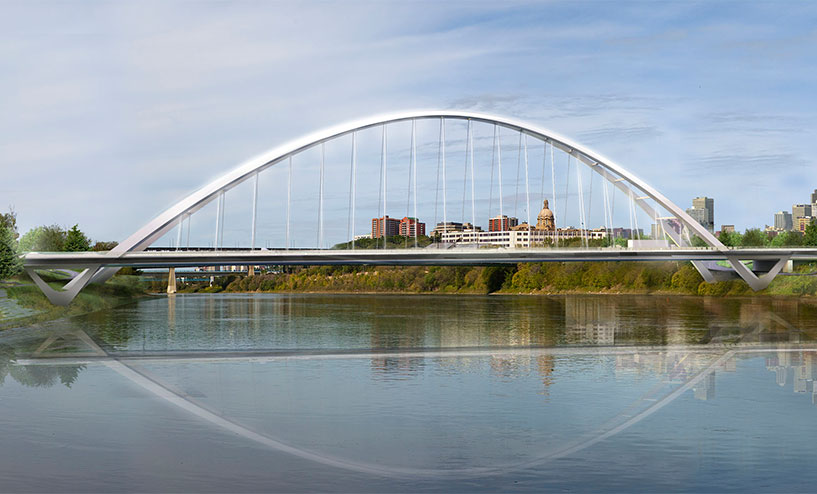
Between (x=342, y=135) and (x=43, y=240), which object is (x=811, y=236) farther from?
(x=43, y=240)

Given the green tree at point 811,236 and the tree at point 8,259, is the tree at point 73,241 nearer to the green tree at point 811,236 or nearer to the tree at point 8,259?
the tree at point 8,259

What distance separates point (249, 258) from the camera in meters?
32.9

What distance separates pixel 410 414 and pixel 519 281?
7265cm

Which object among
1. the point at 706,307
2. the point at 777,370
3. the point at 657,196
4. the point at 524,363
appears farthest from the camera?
the point at 706,307

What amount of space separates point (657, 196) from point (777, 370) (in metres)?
23.5

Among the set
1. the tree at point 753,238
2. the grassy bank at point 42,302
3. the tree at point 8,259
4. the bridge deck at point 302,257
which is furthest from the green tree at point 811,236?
the tree at point 8,259

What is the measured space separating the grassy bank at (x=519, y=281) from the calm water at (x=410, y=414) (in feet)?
115

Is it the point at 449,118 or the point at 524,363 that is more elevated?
the point at 449,118

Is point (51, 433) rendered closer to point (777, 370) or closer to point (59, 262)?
point (777, 370)

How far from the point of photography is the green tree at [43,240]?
54719mm

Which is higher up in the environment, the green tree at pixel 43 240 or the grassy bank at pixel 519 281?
the green tree at pixel 43 240

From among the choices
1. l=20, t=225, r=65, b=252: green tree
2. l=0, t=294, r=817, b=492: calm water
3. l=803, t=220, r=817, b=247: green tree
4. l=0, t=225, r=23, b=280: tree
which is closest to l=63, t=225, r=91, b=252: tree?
l=20, t=225, r=65, b=252: green tree

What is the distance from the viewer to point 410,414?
12.8 metres

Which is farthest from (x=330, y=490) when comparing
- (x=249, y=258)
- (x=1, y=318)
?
(x=1, y=318)
